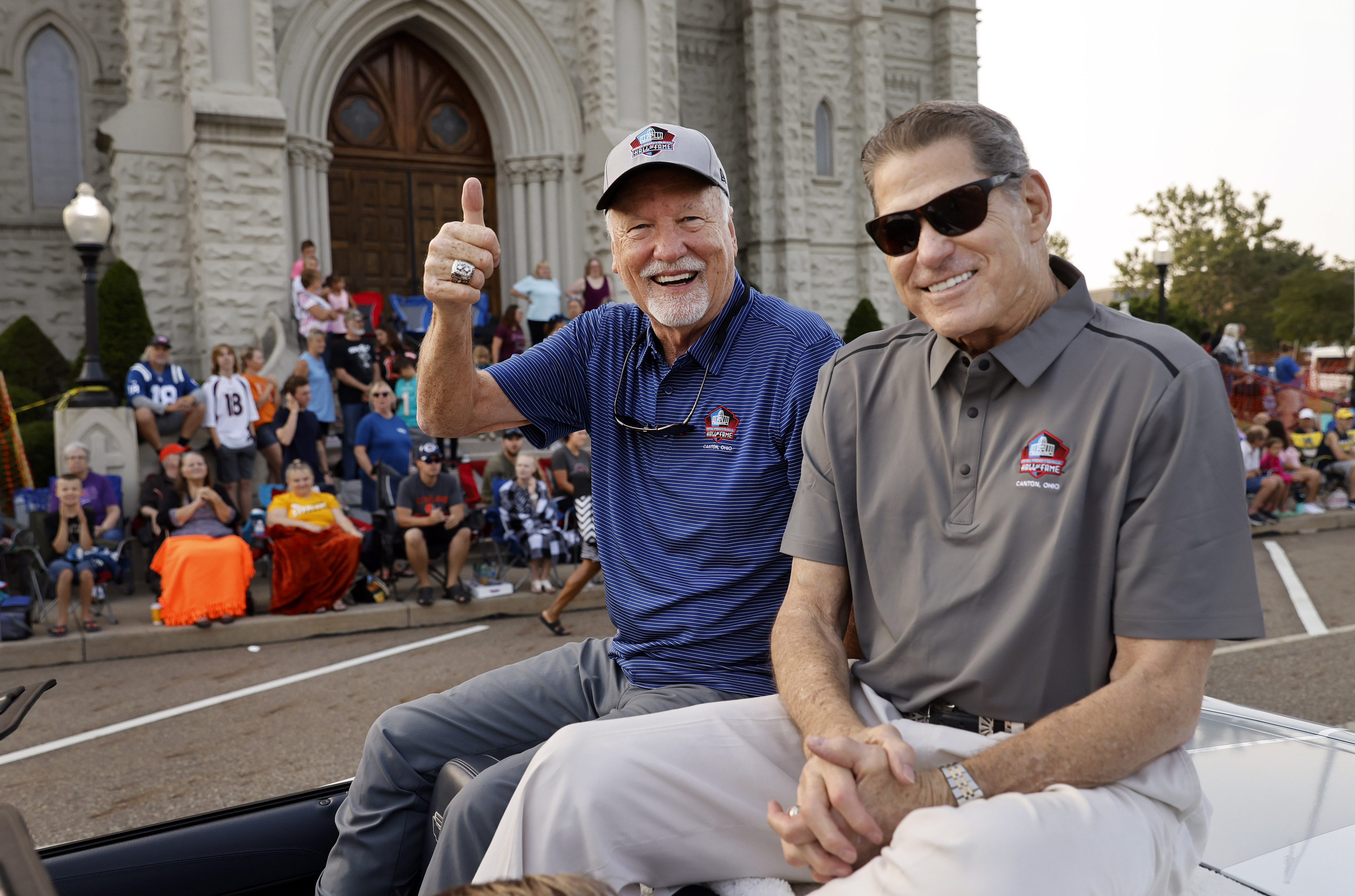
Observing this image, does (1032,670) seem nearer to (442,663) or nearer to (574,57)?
(442,663)

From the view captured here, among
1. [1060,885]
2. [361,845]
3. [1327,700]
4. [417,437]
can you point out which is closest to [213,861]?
[361,845]

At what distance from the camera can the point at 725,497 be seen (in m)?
2.37

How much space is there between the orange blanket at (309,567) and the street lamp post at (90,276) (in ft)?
→ 8.96

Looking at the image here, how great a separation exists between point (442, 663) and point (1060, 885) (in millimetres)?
6031

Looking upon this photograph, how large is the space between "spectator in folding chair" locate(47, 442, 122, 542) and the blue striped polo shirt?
715 cm

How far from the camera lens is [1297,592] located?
8766 millimetres

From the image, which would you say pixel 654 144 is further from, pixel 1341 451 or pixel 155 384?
pixel 1341 451

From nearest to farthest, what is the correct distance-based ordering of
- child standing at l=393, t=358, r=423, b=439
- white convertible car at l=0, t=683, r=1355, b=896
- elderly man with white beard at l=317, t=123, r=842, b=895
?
white convertible car at l=0, t=683, r=1355, b=896 → elderly man with white beard at l=317, t=123, r=842, b=895 → child standing at l=393, t=358, r=423, b=439

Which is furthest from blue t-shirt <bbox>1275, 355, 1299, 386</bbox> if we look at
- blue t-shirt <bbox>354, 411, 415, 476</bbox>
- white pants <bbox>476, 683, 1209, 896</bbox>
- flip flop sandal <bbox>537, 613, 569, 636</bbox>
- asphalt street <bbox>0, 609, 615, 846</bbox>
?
white pants <bbox>476, 683, 1209, 896</bbox>

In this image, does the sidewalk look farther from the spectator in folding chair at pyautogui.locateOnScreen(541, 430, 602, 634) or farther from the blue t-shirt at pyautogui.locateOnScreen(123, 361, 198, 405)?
the blue t-shirt at pyautogui.locateOnScreen(123, 361, 198, 405)

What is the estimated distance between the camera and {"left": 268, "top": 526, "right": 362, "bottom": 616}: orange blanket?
8281 millimetres

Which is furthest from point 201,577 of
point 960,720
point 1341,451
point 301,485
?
point 1341,451

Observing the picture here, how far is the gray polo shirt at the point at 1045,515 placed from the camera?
1.67 m

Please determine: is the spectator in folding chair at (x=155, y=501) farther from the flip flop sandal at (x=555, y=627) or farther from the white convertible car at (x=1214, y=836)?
the white convertible car at (x=1214, y=836)
